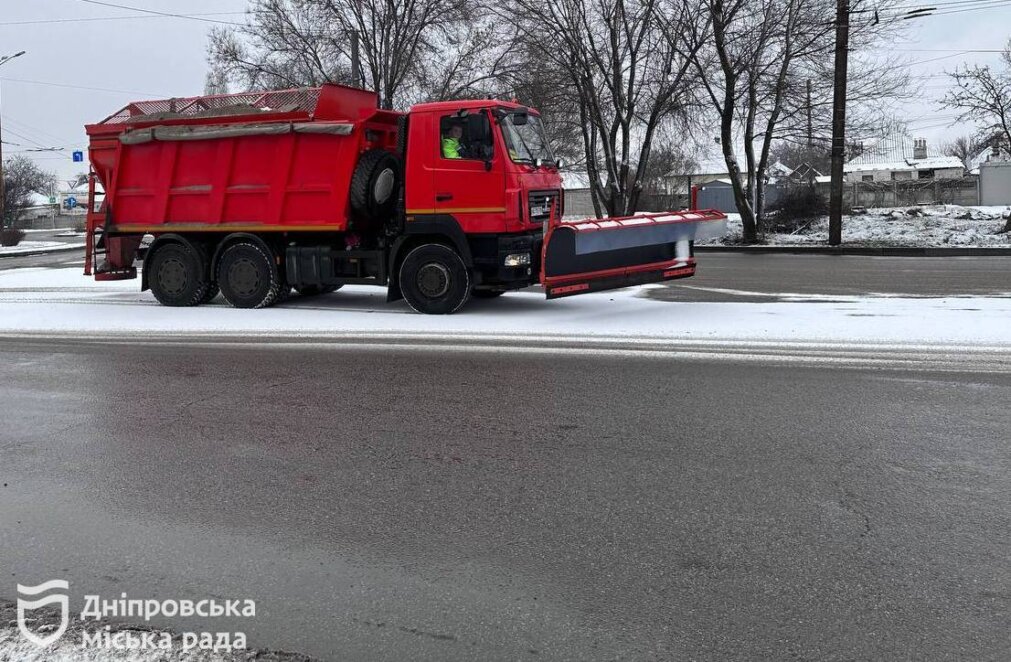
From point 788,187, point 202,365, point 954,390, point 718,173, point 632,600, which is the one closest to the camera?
point 632,600

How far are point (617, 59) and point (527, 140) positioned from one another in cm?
1797

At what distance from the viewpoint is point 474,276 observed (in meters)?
12.3

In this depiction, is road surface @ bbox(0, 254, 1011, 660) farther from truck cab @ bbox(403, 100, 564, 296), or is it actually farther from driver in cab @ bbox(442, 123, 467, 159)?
driver in cab @ bbox(442, 123, 467, 159)

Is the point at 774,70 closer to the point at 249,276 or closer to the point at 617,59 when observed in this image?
the point at 617,59

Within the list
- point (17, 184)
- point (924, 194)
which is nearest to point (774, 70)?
point (924, 194)

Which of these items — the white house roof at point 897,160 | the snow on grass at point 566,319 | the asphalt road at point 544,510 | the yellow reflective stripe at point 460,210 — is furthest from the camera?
the white house roof at point 897,160

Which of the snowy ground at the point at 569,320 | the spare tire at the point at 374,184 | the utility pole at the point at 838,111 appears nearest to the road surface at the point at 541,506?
the snowy ground at the point at 569,320

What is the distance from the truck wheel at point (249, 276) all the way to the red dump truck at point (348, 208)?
0.8 inches

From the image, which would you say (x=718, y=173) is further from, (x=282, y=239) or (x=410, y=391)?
(x=410, y=391)

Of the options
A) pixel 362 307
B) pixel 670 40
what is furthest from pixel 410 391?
pixel 670 40

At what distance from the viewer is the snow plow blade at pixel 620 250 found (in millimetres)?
11633

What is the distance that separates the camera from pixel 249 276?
13.8 metres

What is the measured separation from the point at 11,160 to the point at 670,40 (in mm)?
73507

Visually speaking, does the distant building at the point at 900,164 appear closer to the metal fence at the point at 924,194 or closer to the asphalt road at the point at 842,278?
the metal fence at the point at 924,194
